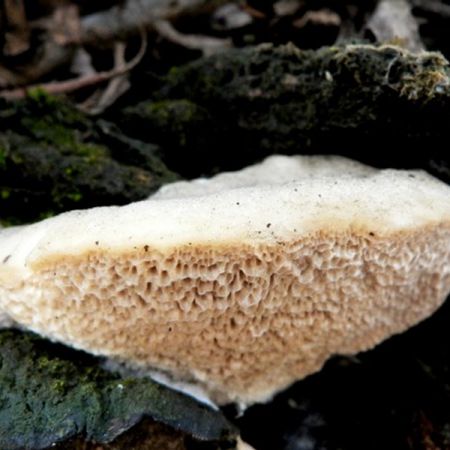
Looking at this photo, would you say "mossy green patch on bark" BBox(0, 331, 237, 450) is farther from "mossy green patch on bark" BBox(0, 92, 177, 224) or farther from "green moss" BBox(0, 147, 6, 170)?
"green moss" BBox(0, 147, 6, 170)

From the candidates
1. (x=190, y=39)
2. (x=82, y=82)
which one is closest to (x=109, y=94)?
(x=82, y=82)

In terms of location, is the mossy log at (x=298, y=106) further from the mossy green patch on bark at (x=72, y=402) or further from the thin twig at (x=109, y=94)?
the mossy green patch on bark at (x=72, y=402)

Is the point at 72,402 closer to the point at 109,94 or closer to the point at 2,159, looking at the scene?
the point at 2,159

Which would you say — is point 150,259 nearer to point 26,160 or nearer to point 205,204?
point 205,204

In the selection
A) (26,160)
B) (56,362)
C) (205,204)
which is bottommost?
(56,362)

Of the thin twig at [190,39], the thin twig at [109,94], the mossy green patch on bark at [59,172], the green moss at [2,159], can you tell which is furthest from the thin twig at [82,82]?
the green moss at [2,159]

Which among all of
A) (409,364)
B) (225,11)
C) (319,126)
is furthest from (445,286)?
(225,11)
